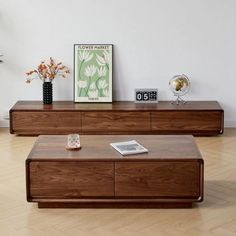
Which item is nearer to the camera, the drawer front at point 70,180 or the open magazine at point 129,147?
the drawer front at point 70,180

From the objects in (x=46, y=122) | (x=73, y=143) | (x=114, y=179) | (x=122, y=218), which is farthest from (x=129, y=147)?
(x=46, y=122)

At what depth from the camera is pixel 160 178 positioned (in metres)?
4.57

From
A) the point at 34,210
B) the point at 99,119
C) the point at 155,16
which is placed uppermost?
the point at 155,16

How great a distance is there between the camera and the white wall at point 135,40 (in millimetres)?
7023

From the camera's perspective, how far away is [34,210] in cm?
462

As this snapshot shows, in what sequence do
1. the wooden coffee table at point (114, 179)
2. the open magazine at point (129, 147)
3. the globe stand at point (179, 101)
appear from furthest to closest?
the globe stand at point (179, 101) < the open magazine at point (129, 147) < the wooden coffee table at point (114, 179)

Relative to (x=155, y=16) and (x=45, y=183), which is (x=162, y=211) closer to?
(x=45, y=183)

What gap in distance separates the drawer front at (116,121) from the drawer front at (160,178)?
2.18 meters

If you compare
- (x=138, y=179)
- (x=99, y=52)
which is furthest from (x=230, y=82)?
(x=138, y=179)

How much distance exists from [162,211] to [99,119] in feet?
7.56

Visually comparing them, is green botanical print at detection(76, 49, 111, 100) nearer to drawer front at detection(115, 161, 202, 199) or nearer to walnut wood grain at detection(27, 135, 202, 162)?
walnut wood grain at detection(27, 135, 202, 162)

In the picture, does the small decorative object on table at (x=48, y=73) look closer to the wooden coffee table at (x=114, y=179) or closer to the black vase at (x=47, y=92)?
the black vase at (x=47, y=92)

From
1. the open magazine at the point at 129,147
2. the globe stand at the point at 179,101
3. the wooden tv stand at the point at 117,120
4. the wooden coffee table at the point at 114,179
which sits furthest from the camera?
the globe stand at the point at 179,101

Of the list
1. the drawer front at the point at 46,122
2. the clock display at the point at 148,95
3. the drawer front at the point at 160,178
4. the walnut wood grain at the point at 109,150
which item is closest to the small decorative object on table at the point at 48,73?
the drawer front at the point at 46,122
